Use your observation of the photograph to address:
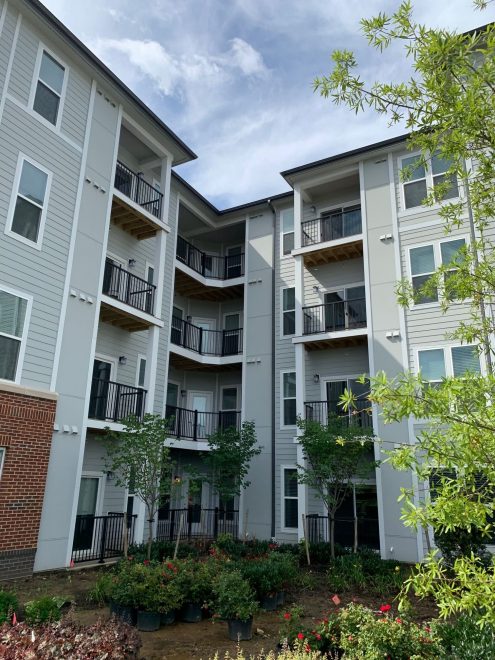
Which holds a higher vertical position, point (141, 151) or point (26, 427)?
point (141, 151)

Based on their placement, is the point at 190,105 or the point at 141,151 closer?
the point at 190,105

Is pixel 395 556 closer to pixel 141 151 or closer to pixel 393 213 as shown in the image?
pixel 393 213

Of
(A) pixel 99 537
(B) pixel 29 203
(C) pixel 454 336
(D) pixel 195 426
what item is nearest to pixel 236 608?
(C) pixel 454 336

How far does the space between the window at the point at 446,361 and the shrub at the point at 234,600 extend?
8.23 meters

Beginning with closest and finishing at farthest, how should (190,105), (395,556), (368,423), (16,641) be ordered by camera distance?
(16,641), (190,105), (395,556), (368,423)

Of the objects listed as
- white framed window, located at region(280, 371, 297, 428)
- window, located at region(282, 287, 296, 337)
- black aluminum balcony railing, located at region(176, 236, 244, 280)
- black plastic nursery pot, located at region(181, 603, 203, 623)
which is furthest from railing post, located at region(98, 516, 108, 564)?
black aluminum balcony railing, located at region(176, 236, 244, 280)

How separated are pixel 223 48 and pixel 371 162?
7.47 meters

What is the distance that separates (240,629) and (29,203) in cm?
1033

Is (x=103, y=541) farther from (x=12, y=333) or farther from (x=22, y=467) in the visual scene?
(x=12, y=333)

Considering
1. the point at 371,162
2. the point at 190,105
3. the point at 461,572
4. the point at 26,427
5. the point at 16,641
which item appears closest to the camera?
the point at 461,572

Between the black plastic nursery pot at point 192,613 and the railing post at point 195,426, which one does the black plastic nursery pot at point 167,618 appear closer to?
the black plastic nursery pot at point 192,613

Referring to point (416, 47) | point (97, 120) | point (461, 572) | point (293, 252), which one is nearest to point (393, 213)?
point (293, 252)

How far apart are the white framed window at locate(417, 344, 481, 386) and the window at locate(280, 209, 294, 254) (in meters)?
6.85

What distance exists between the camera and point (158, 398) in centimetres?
1596
